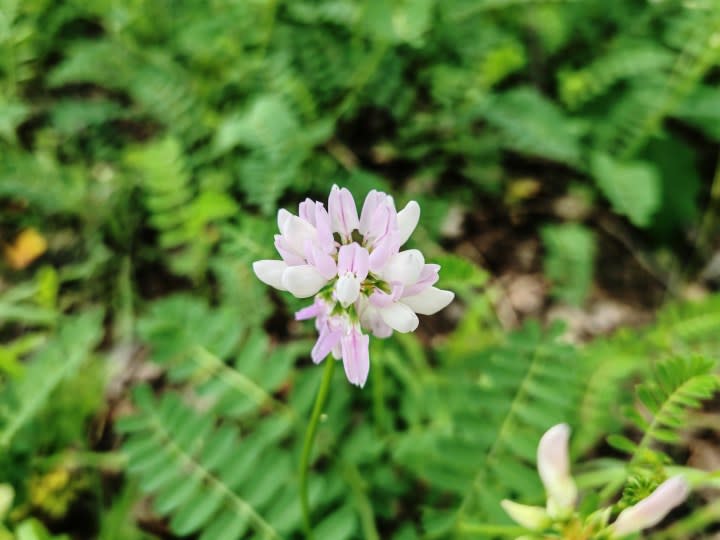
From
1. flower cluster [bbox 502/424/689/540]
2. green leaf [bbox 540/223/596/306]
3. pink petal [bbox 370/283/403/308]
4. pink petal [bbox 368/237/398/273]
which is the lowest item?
green leaf [bbox 540/223/596/306]

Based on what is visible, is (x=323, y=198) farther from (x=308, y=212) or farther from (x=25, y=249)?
(x=308, y=212)

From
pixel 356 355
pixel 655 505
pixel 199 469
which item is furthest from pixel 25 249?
pixel 655 505

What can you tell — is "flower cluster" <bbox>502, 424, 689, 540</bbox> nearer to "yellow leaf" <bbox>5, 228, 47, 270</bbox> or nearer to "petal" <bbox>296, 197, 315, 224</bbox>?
"petal" <bbox>296, 197, 315, 224</bbox>

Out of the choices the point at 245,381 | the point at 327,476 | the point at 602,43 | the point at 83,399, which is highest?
the point at 602,43

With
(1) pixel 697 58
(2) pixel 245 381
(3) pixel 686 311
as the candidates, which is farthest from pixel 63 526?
(1) pixel 697 58

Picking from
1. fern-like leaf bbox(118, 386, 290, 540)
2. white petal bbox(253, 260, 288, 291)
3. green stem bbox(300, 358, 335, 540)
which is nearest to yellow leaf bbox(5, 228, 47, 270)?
fern-like leaf bbox(118, 386, 290, 540)

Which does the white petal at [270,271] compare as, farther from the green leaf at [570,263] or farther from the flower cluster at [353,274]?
the green leaf at [570,263]

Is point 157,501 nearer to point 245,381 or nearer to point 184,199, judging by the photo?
point 245,381

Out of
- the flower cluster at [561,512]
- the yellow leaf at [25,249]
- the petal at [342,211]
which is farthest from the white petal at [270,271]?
the yellow leaf at [25,249]
